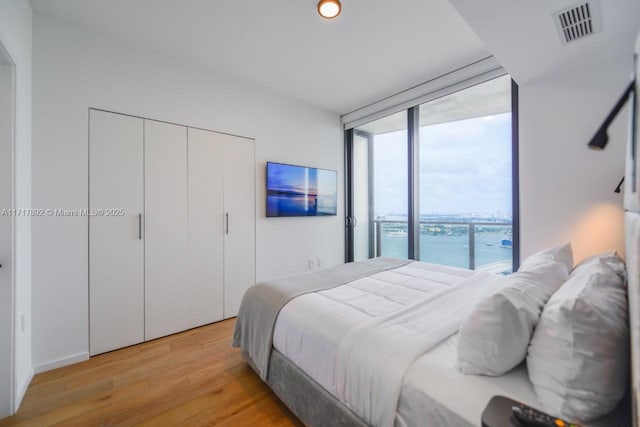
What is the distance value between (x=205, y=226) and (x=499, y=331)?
2709mm

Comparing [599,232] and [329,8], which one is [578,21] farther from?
[329,8]

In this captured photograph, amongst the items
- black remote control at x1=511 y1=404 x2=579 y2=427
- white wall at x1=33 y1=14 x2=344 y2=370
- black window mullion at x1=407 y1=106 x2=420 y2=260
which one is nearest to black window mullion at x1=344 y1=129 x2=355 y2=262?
black window mullion at x1=407 y1=106 x2=420 y2=260

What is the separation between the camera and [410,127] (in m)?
3.32

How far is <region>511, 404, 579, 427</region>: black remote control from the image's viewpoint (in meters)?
0.63

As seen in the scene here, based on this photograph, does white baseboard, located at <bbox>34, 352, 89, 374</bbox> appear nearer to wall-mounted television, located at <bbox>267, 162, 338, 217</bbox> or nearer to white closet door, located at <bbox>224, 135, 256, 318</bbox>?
white closet door, located at <bbox>224, 135, 256, 318</bbox>

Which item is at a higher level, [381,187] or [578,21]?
[578,21]

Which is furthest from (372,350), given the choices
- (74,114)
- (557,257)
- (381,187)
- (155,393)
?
(381,187)

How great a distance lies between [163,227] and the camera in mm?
2545

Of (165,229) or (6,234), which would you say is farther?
(165,229)

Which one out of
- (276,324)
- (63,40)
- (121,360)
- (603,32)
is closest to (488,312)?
(276,324)

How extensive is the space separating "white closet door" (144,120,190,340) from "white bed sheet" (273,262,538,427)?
156 centimetres

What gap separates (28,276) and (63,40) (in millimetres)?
1913

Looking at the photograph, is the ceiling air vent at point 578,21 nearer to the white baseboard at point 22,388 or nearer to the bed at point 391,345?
the bed at point 391,345

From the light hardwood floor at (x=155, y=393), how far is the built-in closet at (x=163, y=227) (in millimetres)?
316
